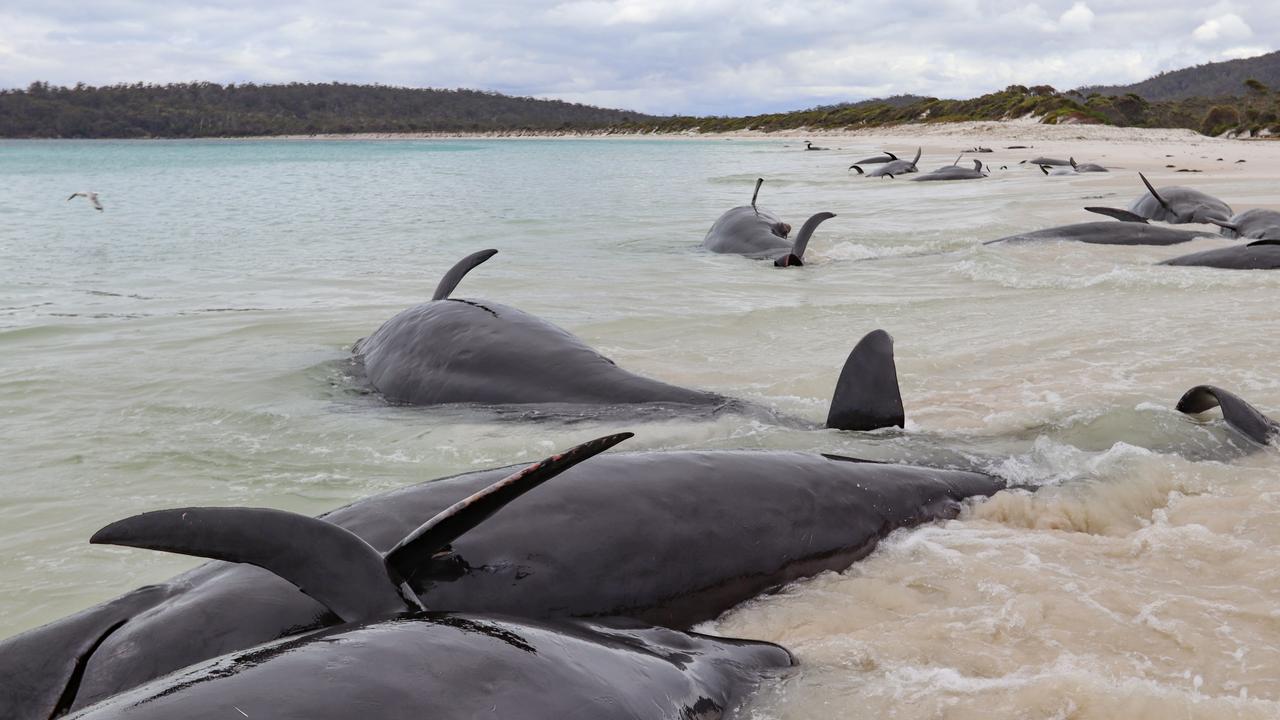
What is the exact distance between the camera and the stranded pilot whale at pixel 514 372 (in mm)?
4625

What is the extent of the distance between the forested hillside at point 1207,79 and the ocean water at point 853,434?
103m

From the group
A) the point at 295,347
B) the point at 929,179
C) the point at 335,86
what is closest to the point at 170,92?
the point at 335,86

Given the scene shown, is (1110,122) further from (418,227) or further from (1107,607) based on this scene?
(1107,607)

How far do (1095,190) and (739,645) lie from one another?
60.0 feet

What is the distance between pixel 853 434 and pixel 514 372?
1858 millimetres

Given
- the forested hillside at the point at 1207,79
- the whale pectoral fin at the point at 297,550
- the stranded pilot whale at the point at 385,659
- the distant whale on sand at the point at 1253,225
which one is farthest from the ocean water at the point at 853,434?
the forested hillside at the point at 1207,79

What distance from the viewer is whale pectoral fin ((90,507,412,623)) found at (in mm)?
2195

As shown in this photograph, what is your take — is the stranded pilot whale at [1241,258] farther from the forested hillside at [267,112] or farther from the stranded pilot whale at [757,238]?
the forested hillside at [267,112]

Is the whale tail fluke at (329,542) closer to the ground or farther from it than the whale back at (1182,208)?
closer to the ground

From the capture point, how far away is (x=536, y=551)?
2.84m

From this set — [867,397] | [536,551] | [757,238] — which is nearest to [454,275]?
[867,397]

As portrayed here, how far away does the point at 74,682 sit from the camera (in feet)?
7.64

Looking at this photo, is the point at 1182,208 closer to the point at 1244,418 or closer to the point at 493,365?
the point at 1244,418

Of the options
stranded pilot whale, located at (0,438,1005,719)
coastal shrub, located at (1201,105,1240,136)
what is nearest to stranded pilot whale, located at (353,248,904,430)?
stranded pilot whale, located at (0,438,1005,719)
